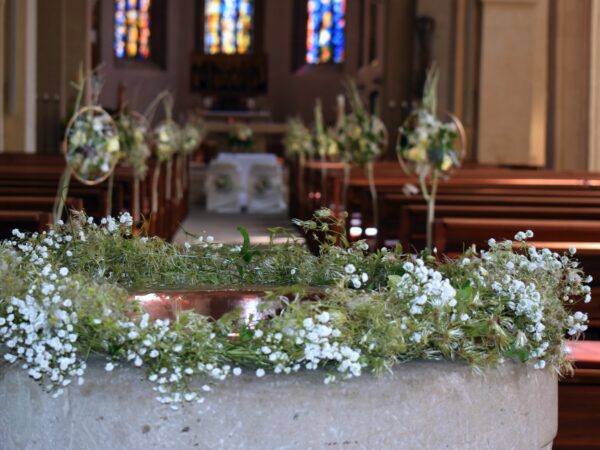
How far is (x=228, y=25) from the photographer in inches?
1121

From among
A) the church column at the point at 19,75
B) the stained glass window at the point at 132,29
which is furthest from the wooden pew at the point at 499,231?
the stained glass window at the point at 132,29

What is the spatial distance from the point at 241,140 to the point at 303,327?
59.7 feet

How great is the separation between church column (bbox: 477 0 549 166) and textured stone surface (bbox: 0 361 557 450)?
44.0 feet

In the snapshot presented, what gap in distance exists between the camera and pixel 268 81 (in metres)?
27.8

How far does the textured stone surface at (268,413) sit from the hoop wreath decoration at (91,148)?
18.7 feet

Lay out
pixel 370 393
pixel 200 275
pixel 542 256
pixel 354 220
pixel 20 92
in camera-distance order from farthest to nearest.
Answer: pixel 20 92 < pixel 354 220 < pixel 200 275 < pixel 542 256 < pixel 370 393

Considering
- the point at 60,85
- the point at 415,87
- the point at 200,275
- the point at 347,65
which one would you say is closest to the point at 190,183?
the point at 60,85

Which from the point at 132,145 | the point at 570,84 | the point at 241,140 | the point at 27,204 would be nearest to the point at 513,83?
the point at 570,84

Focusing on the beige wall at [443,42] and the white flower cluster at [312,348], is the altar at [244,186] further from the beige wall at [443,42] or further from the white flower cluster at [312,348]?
the white flower cluster at [312,348]

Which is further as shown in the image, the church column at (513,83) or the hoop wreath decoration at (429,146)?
the church column at (513,83)

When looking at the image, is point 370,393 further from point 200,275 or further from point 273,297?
point 200,275

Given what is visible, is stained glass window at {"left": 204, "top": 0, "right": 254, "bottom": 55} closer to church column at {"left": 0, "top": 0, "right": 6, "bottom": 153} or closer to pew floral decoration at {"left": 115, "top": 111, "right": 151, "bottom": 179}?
church column at {"left": 0, "top": 0, "right": 6, "bottom": 153}

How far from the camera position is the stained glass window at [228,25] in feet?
93.3

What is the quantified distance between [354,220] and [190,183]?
27.0ft
